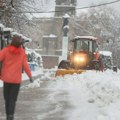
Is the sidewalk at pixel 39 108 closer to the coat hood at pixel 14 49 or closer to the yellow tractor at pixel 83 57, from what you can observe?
the coat hood at pixel 14 49

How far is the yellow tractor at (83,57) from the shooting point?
104ft

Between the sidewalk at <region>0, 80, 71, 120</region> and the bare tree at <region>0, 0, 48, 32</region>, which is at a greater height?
the bare tree at <region>0, 0, 48, 32</region>

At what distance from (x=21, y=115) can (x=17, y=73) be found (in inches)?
75.9

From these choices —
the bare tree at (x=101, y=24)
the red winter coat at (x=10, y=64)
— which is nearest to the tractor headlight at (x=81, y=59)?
the red winter coat at (x=10, y=64)

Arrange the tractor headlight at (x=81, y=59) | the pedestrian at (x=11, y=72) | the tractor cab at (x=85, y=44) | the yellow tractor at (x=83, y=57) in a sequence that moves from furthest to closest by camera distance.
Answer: the tractor cab at (x=85, y=44), the tractor headlight at (x=81, y=59), the yellow tractor at (x=83, y=57), the pedestrian at (x=11, y=72)

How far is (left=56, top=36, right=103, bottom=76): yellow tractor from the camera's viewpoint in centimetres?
3180

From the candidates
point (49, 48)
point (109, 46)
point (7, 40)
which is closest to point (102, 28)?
point (109, 46)

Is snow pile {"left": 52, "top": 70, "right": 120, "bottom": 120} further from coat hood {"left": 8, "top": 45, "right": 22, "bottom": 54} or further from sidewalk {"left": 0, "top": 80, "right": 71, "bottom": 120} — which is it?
coat hood {"left": 8, "top": 45, "right": 22, "bottom": 54}

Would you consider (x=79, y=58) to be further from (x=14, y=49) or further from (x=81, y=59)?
(x=14, y=49)

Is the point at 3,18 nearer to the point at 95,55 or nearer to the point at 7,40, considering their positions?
the point at 7,40

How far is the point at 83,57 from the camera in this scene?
1259 inches

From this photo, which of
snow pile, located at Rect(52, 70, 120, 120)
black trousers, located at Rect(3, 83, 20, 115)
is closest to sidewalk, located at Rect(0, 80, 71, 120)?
snow pile, located at Rect(52, 70, 120, 120)

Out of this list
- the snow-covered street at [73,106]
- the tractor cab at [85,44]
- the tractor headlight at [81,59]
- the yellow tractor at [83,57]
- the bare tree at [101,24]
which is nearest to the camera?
the snow-covered street at [73,106]

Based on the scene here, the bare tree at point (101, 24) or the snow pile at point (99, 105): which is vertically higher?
the bare tree at point (101, 24)
